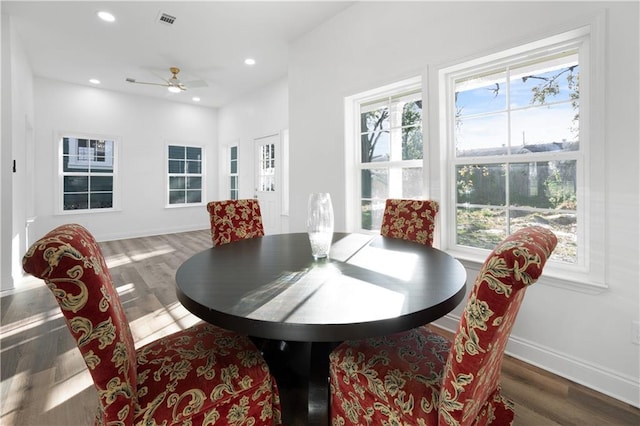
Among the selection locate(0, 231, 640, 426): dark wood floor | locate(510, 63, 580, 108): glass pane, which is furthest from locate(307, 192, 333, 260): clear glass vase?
locate(510, 63, 580, 108): glass pane

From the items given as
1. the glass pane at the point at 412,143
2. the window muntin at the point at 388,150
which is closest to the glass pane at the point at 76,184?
the window muntin at the point at 388,150

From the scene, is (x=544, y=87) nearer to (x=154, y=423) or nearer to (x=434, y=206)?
(x=434, y=206)

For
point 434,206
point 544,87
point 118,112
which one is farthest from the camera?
point 118,112

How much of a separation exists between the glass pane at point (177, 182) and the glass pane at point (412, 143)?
6.07 m

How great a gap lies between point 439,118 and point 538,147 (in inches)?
29.7

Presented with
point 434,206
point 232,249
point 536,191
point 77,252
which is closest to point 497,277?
point 77,252

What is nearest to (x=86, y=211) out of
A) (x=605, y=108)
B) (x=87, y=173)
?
(x=87, y=173)

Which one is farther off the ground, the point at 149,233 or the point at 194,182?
the point at 194,182

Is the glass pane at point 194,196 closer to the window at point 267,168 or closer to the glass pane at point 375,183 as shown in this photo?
the window at point 267,168

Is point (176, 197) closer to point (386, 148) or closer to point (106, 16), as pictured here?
point (106, 16)

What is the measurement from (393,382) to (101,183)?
7.27 m

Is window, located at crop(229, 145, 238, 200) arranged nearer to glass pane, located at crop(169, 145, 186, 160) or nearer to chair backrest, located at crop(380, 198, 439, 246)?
glass pane, located at crop(169, 145, 186, 160)

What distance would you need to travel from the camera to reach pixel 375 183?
11.0ft

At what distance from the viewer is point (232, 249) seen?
6.21ft
